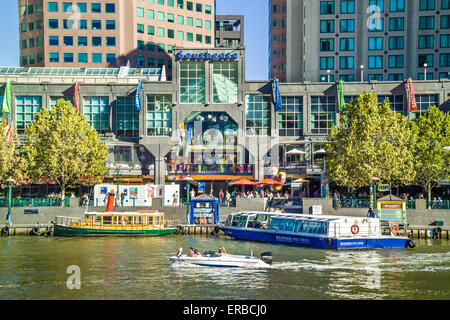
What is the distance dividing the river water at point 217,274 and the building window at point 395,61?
184 feet

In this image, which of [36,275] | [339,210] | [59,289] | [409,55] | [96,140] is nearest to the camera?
[59,289]

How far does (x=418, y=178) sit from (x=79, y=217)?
41250mm

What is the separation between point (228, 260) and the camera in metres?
47.2

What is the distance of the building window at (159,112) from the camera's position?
92125mm

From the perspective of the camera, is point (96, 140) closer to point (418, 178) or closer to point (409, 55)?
point (418, 178)

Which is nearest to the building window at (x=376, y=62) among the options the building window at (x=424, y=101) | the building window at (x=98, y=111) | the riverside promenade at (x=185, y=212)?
the building window at (x=424, y=101)

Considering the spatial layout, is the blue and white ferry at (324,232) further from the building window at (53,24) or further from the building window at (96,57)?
the building window at (53,24)

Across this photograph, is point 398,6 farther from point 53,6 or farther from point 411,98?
point 53,6

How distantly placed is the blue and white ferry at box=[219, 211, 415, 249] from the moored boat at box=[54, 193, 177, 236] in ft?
34.1

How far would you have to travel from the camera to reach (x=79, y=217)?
238ft

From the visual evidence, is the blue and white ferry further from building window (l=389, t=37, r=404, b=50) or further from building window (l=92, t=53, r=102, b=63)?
building window (l=92, t=53, r=102, b=63)
